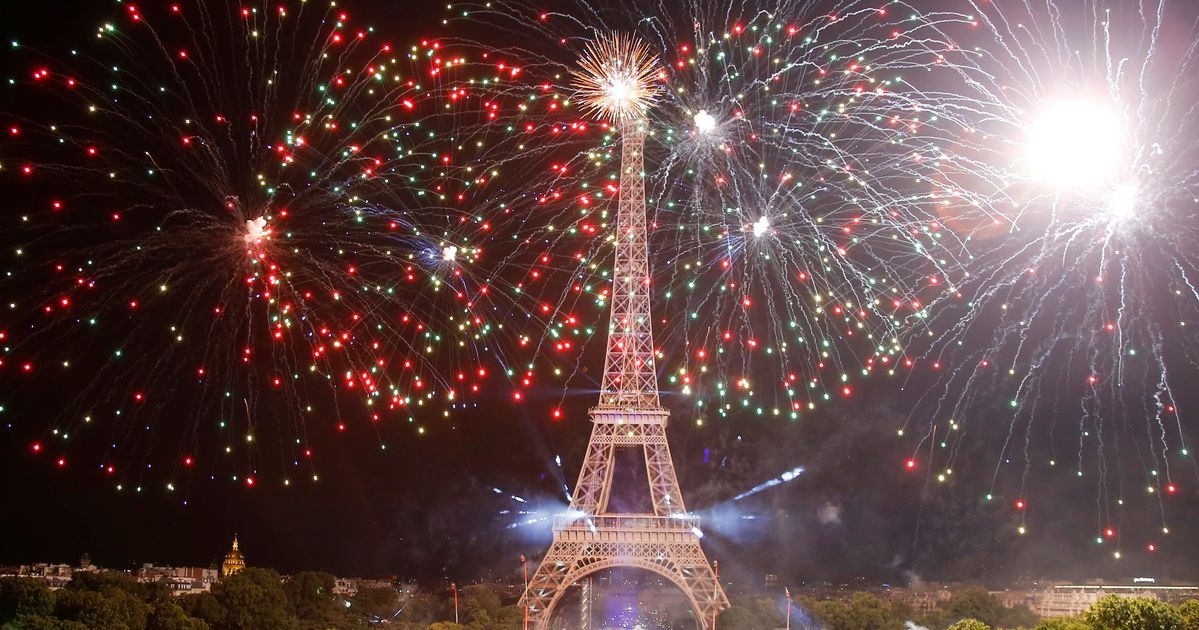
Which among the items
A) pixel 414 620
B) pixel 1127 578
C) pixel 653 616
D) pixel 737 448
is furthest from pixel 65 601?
pixel 1127 578

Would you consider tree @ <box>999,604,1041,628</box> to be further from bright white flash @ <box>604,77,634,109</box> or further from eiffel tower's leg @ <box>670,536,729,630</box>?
bright white flash @ <box>604,77,634,109</box>

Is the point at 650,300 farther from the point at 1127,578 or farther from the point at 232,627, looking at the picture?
the point at 1127,578

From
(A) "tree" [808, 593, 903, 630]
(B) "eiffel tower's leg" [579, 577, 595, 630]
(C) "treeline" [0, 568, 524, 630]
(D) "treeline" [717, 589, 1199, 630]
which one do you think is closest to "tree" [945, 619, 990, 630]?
(D) "treeline" [717, 589, 1199, 630]

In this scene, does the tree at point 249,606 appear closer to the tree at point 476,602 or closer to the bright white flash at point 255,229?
the tree at point 476,602

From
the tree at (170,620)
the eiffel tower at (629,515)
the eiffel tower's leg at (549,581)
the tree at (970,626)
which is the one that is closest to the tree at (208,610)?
the tree at (170,620)

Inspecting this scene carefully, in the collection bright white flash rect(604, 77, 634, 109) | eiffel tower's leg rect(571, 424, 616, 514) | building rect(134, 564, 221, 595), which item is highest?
bright white flash rect(604, 77, 634, 109)

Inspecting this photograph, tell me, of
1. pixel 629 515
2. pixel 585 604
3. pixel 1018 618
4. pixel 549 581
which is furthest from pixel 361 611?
pixel 1018 618

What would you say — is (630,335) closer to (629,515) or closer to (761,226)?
(629,515)
